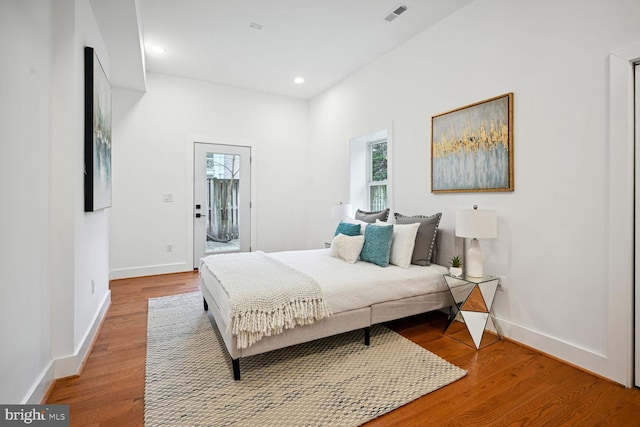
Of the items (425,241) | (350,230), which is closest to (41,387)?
(350,230)

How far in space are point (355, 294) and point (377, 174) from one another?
8.64ft

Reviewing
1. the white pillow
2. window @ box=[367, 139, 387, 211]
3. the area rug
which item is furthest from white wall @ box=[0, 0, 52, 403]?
window @ box=[367, 139, 387, 211]

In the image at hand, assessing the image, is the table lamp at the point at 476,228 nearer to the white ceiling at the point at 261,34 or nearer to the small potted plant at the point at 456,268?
the small potted plant at the point at 456,268

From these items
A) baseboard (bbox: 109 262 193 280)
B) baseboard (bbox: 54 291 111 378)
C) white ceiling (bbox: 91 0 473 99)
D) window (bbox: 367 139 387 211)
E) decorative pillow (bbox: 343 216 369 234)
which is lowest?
baseboard (bbox: 54 291 111 378)

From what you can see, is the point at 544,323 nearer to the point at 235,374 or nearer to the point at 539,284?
the point at 539,284

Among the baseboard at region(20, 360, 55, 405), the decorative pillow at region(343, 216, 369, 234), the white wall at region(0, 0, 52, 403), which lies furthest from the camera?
the decorative pillow at region(343, 216, 369, 234)

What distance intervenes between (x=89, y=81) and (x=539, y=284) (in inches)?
142

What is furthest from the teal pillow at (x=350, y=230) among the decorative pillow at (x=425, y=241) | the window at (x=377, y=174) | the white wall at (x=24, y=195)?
the white wall at (x=24, y=195)

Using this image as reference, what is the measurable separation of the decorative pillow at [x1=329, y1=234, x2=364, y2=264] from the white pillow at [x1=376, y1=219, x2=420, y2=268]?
0.30 meters

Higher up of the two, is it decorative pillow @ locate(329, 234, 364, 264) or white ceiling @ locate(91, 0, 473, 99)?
white ceiling @ locate(91, 0, 473, 99)

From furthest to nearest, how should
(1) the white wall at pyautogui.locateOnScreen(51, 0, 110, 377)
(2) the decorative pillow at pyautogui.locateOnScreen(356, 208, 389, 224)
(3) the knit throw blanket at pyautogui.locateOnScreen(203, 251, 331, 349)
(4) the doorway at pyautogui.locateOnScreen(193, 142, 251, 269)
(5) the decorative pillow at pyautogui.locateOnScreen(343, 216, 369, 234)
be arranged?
(4) the doorway at pyautogui.locateOnScreen(193, 142, 251, 269) < (2) the decorative pillow at pyautogui.locateOnScreen(356, 208, 389, 224) < (5) the decorative pillow at pyautogui.locateOnScreen(343, 216, 369, 234) < (1) the white wall at pyautogui.locateOnScreen(51, 0, 110, 377) < (3) the knit throw blanket at pyautogui.locateOnScreen(203, 251, 331, 349)

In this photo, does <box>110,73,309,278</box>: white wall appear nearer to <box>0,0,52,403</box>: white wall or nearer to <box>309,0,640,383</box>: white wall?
<box>0,0,52,403</box>: white wall

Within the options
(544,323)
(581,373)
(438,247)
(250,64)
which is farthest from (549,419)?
(250,64)

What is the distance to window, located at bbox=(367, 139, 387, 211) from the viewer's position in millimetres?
4383
